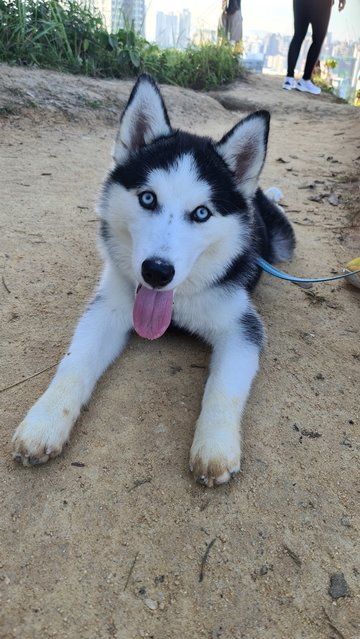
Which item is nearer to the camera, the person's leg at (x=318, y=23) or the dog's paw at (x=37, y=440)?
the dog's paw at (x=37, y=440)

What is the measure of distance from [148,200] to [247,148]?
2.08 ft

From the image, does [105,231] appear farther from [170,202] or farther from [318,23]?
[318,23]

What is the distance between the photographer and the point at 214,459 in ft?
5.81

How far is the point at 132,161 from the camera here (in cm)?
238

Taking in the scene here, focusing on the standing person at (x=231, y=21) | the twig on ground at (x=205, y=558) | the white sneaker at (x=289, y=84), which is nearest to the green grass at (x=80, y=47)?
the white sneaker at (x=289, y=84)

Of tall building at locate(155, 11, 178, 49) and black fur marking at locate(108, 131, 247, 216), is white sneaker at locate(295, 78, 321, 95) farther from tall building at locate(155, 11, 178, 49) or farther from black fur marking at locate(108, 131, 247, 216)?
black fur marking at locate(108, 131, 247, 216)

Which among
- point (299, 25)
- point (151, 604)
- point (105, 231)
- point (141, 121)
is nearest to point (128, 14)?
point (299, 25)

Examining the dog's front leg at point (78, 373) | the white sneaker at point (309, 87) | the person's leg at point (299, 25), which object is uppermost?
the person's leg at point (299, 25)

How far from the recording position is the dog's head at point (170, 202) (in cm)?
196

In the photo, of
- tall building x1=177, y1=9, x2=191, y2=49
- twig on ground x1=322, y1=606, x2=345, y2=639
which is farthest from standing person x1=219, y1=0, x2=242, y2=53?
twig on ground x1=322, y1=606, x2=345, y2=639

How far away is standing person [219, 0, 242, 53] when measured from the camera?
12.6 m

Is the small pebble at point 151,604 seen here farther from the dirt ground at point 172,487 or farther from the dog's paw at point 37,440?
the dog's paw at point 37,440

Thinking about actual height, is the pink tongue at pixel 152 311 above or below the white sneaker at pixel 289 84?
below

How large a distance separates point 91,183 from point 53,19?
5.55m
